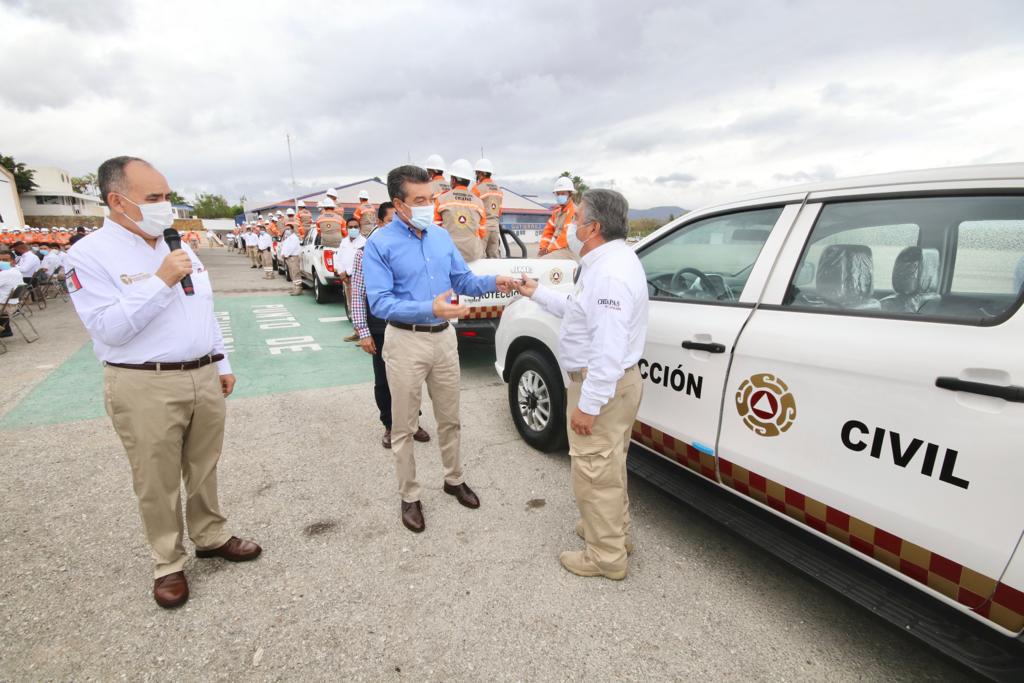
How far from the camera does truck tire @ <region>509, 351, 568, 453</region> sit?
3096mm

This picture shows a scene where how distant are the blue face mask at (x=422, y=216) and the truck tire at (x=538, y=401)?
1184 mm

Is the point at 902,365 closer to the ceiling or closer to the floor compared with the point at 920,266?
closer to the floor

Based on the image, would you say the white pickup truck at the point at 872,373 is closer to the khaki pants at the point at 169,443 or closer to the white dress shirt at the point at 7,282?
the khaki pants at the point at 169,443

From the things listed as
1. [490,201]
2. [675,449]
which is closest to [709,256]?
[675,449]

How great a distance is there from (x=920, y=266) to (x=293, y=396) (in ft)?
15.4

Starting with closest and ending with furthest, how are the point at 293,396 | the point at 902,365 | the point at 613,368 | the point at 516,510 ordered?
the point at 902,365 < the point at 613,368 < the point at 516,510 < the point at 293,396

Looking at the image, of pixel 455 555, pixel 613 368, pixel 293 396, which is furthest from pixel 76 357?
pixel 613 368

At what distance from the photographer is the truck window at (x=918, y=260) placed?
159cm

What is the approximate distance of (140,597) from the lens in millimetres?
2123

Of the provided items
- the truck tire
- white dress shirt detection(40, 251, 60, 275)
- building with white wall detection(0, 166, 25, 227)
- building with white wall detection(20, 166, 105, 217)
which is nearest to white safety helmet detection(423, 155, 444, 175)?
the truck tire

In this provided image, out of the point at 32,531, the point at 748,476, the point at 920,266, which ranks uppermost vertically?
the point at 920,266

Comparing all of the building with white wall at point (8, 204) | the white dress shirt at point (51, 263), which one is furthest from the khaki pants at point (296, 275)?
the building with white wall at point (8, 204)

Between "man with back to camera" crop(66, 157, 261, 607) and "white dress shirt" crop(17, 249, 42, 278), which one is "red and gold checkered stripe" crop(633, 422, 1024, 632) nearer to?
"man with back to camera" crop(66, 157, 261, 607)

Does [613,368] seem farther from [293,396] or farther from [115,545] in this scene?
[293,396]
